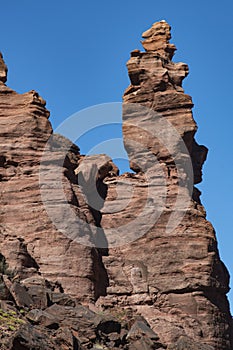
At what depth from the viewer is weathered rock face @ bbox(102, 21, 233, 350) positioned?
6138 cm

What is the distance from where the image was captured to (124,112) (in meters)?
70.1

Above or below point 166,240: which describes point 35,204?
above

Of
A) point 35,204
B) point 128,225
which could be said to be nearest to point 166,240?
point 128,225

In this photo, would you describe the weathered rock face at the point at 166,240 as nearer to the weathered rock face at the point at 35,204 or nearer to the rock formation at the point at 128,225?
the rock formation at the point at 128,225

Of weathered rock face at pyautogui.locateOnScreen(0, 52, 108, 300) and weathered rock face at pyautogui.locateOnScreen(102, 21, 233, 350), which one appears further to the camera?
weathered rock face at pyautogui.locateOnScreen(102, 21, 233, 350)

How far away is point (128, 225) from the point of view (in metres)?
66.1

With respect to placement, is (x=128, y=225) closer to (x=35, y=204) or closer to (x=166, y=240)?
(x=166, y=240)

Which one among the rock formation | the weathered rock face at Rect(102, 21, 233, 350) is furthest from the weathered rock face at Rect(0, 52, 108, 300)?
the weathered rock face at Rect(102, 21, 233, 350)

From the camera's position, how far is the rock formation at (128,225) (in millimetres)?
57125

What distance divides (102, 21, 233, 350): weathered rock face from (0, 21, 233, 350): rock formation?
0.07m

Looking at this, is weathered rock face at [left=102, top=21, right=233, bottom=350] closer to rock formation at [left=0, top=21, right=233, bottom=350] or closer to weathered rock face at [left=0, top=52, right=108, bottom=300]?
rock formation at [left=0, top=21, right=233, bottom=350]

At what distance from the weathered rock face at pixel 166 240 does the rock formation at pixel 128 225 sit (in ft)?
0.23

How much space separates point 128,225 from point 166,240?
314 cm

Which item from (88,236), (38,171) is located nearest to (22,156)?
(38,171)
